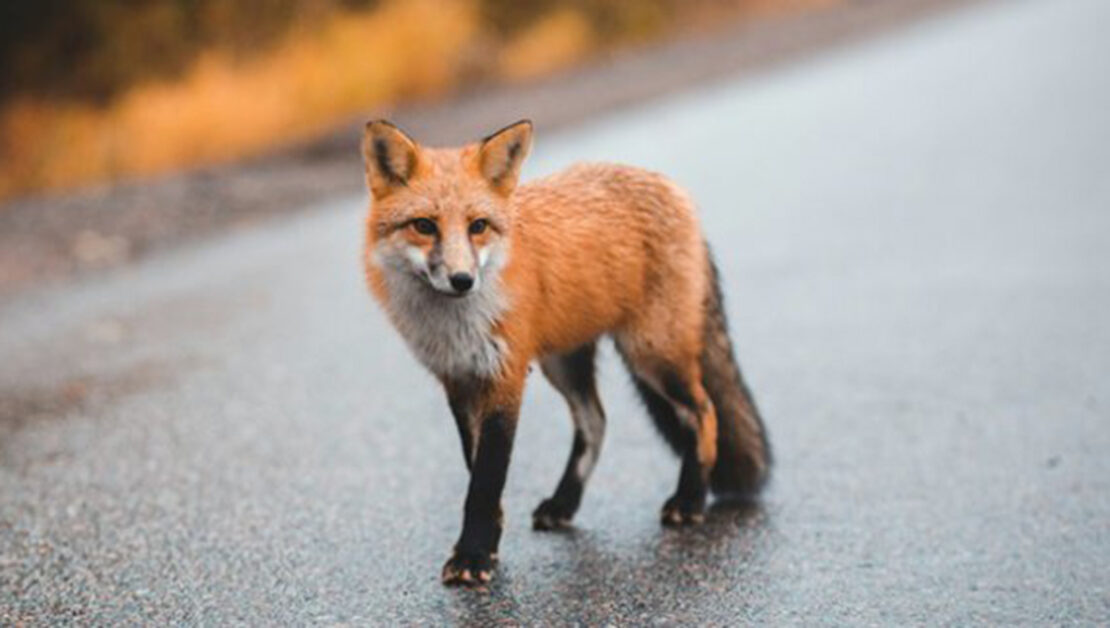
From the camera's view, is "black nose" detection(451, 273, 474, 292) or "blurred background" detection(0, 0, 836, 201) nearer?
"black nose" detection(451, 273, 474, 292)

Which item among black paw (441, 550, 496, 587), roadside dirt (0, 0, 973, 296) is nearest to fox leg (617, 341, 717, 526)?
black paw (441, 550, 496, 587)

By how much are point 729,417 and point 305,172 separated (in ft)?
26.4

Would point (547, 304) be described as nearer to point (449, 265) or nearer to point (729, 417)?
point (449, 265)

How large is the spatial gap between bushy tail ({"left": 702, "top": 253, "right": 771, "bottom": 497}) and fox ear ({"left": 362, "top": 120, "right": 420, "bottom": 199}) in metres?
1.31

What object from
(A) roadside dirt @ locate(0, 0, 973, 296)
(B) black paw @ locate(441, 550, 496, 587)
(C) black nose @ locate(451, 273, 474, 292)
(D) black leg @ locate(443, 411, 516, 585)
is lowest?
(B) black paw @ locate(441, 550, 496, 587)

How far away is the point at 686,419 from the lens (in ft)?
17.4

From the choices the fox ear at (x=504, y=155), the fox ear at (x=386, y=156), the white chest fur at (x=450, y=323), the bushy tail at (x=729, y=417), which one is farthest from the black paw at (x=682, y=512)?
the fox ear at (x=386, y=156)

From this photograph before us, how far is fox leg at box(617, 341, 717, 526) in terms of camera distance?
5250mm

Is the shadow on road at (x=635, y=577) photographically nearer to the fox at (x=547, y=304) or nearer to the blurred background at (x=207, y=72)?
the fox at (x=547, y=304)

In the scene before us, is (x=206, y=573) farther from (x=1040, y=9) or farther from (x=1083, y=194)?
(x=1040, y=9)

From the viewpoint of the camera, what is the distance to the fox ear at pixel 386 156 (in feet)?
15.0

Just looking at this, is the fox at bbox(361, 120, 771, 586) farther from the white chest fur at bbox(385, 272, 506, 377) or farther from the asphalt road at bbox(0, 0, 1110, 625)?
the asphalt road at bbox(0, 0, 1110, 625)

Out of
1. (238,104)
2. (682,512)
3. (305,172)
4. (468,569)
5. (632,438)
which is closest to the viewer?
(468,569)

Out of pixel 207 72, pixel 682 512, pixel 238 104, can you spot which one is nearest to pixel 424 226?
pixel 682 512
